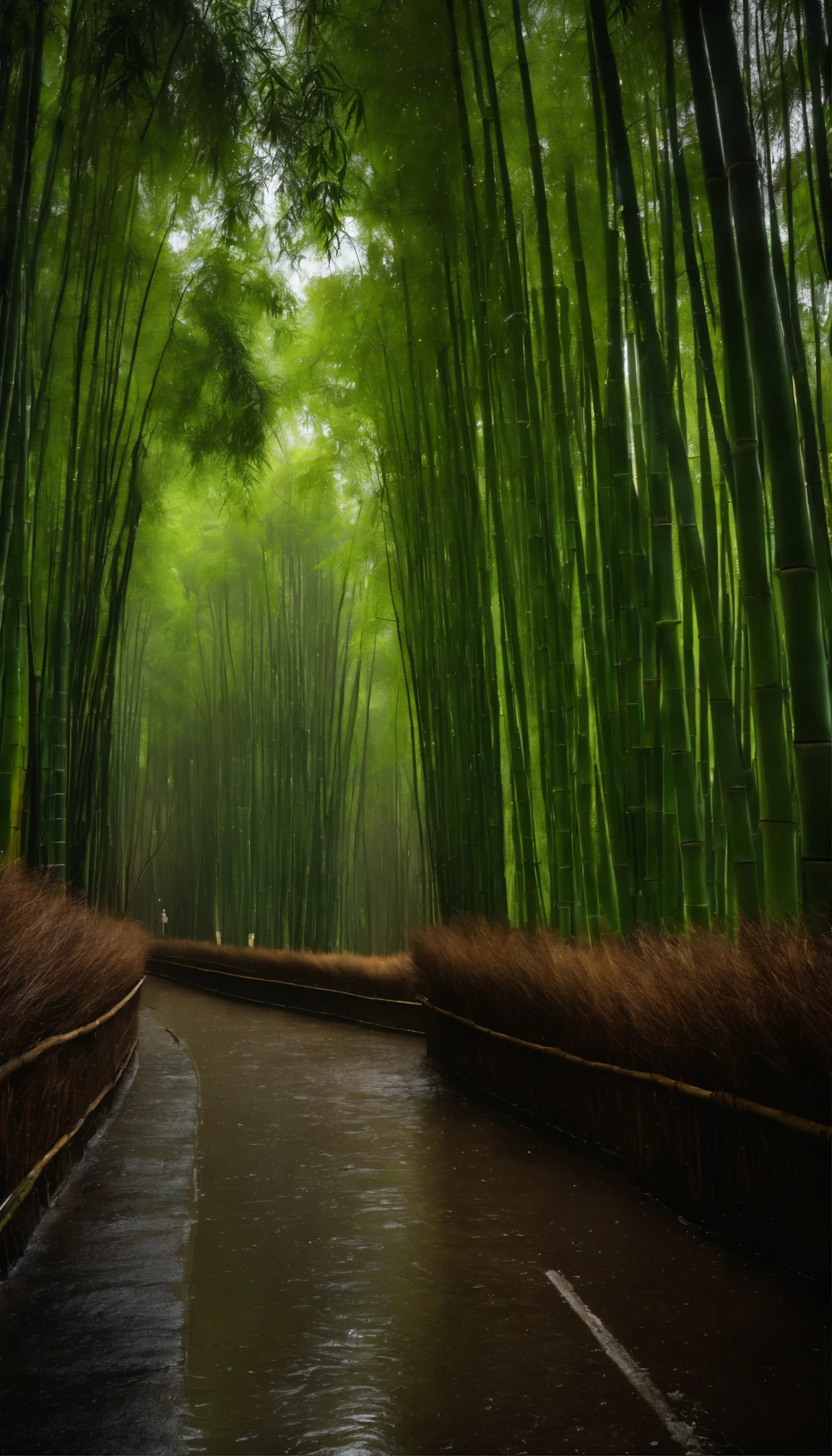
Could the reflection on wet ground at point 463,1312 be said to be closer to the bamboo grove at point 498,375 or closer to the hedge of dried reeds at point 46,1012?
the hedge of dried reeds at point 46,1012

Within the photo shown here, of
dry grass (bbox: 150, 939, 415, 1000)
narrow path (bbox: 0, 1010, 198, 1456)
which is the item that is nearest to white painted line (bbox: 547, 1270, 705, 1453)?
narrow path (bbox: 0, 1010, 198, 1456)

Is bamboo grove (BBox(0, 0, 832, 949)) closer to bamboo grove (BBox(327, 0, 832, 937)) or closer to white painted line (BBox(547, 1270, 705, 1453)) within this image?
bamboo grove (BBox(327, 0, 832, 937))

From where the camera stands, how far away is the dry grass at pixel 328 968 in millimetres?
4695

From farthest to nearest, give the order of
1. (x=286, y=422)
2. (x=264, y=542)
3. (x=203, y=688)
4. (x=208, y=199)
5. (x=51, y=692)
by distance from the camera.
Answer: (x=203, y=688) → (x=264, y=542) → (x=286, y=422) → (x=208, y=199) → (x=51, y=692)

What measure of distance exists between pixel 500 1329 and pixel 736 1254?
0.38m

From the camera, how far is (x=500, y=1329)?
129cm

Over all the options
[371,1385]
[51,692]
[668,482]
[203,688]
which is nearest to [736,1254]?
[371,1385]

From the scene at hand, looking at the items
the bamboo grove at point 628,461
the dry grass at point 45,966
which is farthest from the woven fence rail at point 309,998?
the dry grass at point 45,966

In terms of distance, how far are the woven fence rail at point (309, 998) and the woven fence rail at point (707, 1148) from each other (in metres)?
2.02

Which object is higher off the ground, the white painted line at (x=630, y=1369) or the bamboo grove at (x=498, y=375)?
the bamboo grove at (x=498, y=375)

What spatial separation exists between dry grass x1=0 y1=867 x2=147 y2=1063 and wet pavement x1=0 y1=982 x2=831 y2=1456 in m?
0.36

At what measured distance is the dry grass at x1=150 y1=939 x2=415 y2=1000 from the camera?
15.4 ft

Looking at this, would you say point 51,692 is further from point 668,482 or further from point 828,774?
point 828,774

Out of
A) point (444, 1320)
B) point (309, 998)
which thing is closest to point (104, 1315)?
point (444, 1320)
